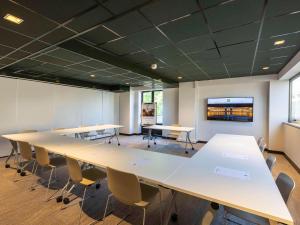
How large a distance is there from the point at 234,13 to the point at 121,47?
2.06m

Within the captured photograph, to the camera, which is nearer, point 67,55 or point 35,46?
point 35,46

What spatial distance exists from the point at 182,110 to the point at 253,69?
3062 millimetres

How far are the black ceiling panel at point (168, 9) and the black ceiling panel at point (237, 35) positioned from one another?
88 centimetres

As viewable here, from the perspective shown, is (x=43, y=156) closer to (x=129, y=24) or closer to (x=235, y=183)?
(x=129, y=24)

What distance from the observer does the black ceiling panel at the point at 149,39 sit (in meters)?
2.67

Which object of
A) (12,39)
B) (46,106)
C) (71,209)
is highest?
(12,39)

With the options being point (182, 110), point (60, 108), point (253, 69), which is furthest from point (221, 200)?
point (60, 108)

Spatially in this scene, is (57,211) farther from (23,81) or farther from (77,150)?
(23,81)

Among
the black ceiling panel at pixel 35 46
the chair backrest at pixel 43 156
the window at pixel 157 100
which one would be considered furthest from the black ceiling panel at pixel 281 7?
the window at pixel 157 100

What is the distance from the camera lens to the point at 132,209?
2330 millimetres

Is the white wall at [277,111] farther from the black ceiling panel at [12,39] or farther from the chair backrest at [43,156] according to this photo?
the black ceiling panel at [12,39]

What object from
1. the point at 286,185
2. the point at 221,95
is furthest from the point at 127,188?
the point at 221,95

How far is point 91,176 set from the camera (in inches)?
92.8

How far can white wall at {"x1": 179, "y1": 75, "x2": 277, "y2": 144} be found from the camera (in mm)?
5848
